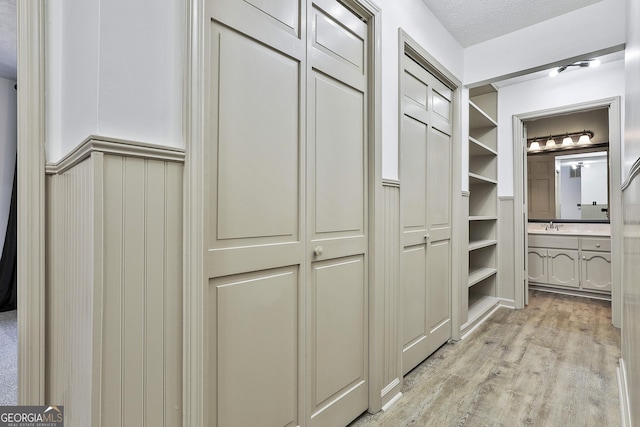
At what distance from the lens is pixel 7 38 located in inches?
105

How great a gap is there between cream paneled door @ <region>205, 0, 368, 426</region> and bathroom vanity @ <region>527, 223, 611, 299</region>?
3612 millimetres

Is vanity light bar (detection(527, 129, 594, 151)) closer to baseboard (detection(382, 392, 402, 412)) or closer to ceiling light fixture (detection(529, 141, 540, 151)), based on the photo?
ceiling light fixture (detection(529, 141, 540, 151))

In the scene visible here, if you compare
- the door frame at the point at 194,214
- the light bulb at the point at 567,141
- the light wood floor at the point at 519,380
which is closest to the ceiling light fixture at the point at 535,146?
the light bulb at the point at 567,141

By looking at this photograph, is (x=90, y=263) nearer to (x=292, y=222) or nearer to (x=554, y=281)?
(x=292, y=222)

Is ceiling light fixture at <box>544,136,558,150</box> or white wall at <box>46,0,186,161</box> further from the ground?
ceiling light fixture at <box>544,136,558,150</box>

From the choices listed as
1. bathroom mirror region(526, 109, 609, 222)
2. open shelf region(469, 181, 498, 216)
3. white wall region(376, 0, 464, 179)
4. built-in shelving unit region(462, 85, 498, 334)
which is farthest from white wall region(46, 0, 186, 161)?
bathroom mirror region(526, 109, 609, 222)

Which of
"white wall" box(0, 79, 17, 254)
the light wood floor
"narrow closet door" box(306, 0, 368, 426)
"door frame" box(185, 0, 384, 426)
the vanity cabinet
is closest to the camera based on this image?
"door frame" box(185, 0, 384, 426)

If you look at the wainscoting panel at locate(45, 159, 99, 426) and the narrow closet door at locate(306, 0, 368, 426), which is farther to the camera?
the narrow closet door at locate(306, 0, 368, 426)

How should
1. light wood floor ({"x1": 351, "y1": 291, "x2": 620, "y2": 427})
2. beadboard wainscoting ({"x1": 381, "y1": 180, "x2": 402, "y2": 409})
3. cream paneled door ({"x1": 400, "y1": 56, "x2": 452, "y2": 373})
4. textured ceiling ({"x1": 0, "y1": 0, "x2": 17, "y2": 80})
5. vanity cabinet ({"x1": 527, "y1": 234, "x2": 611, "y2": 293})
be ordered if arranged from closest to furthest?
light wood floor ({"x1": 351, "y1": 291, "x2": 620, "y2": 427}) → beadboard wainscoting ({"x1": 381, "y1": 180, "x2": 402, "y2": 409}) → cream paneled door ({"x1": 400, "y1": 56, "x2": 452, "y2": 373}) → textured ceiling ({"x1": 0, "y1": 0, "x2": 17, "y2": 80}) → vanity cabinet ({"x1": 527, "y1": 234, "x2": 611, "y2": 293})

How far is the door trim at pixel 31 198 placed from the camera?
1.08 metres

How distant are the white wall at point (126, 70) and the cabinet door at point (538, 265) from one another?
4.69 metres

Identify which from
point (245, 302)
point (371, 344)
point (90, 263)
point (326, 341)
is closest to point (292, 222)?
point (245, 302)

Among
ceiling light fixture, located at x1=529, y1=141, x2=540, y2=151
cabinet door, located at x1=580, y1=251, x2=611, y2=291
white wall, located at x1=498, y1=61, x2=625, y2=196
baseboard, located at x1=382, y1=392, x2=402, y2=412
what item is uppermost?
white wall, located at x1=498, y1=61, x2=625, y2=196

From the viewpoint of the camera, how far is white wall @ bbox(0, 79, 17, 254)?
3.28 meters
